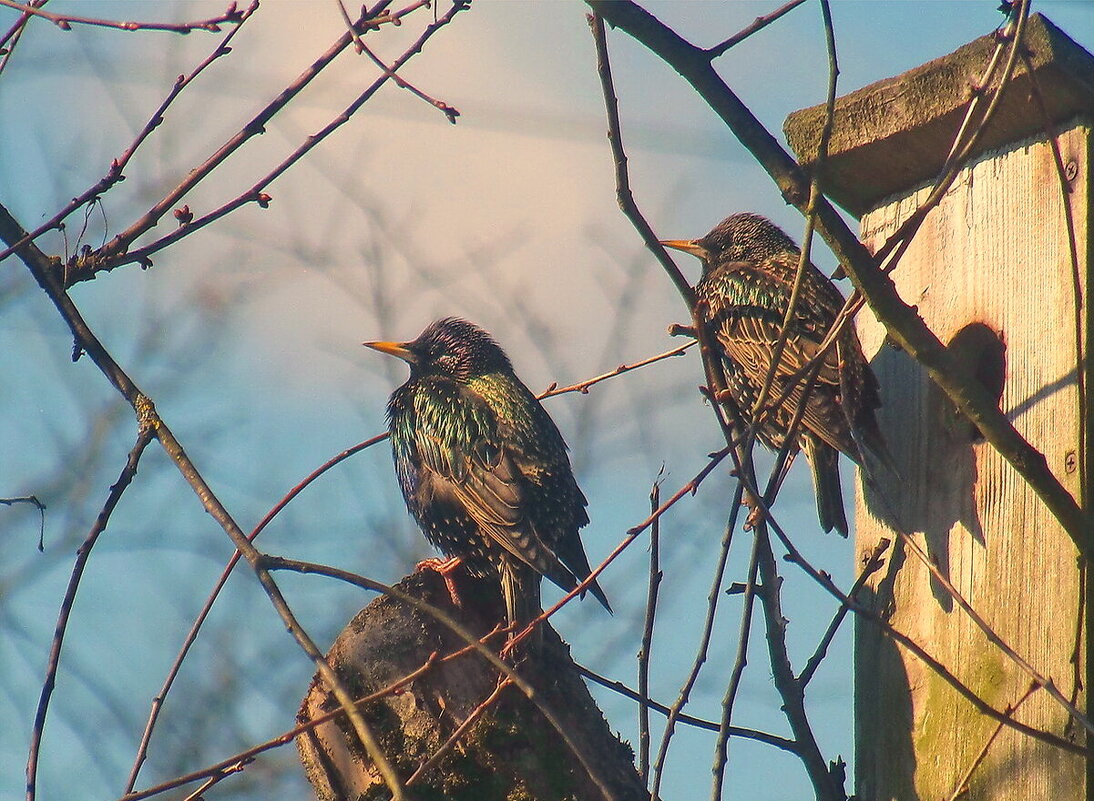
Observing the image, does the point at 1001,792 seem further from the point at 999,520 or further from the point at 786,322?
the point at 786,322

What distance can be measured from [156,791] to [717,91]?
54.8 inches

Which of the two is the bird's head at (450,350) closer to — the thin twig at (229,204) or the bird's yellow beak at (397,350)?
the bird's yellow beak at (397,350)

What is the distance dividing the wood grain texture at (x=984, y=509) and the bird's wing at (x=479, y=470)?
1.08 meters

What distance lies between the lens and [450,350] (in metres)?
5.93

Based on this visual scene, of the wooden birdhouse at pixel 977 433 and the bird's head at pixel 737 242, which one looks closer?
the wooden birdhouse at pixel 977 433

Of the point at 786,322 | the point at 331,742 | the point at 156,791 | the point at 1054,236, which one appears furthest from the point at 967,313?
the point at 156,791

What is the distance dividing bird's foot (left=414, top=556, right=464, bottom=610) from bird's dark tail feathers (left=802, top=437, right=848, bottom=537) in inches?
44.3

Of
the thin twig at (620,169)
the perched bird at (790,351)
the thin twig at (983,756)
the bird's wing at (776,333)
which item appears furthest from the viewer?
the bird's wing at (776,333)

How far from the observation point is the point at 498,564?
15.5 feet

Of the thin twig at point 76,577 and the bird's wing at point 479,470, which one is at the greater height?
the bird's wing at point 479,470

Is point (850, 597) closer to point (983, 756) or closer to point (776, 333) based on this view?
point (983, 756)

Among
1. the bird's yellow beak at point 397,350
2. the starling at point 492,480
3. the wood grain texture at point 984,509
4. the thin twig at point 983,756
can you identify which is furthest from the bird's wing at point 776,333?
the bird's yellow beak at point 397,350

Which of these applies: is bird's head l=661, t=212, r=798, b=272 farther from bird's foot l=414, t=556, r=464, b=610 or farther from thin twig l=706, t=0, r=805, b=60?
thin twig l=706, t=0, r=805, b=60

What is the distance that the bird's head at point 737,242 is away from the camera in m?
5.97
